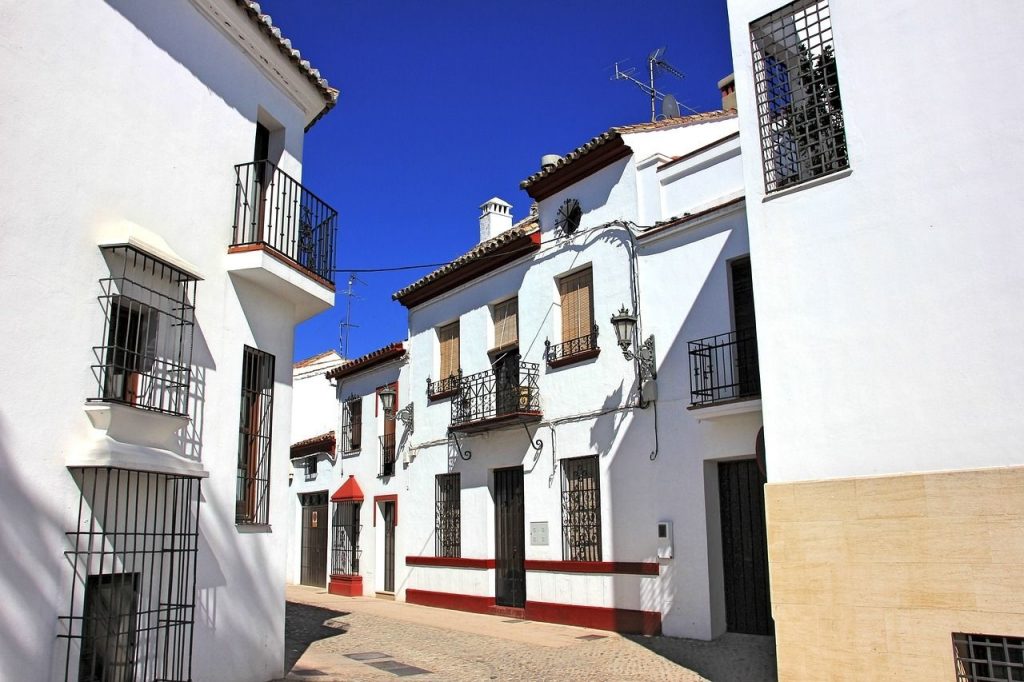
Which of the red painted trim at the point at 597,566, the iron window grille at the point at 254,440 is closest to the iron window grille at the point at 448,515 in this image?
the red painted trim at the point at 597,566

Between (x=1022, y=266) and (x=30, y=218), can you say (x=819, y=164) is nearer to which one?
(x=1022, y=266)

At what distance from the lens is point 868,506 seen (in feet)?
21.7

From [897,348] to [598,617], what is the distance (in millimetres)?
6557

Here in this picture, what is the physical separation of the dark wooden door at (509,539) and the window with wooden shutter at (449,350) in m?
2.49

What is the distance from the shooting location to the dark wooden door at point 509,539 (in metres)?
13.5

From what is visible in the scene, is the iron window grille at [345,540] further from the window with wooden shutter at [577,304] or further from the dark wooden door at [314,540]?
the window with wooden shutter at [577,304]

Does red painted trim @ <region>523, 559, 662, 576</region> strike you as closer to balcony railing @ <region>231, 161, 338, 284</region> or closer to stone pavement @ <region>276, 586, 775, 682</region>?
stone pavement @ <region>276, 586, 775, 682</region>

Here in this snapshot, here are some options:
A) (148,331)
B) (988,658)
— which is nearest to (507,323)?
(148,331)

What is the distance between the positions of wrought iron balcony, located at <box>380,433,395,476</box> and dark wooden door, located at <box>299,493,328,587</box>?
10.3 feet

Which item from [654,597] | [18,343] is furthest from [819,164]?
[18,343]

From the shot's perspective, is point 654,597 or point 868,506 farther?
point 654,597

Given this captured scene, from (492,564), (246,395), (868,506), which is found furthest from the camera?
(492,564)

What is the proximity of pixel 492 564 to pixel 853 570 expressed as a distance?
27.1 ft

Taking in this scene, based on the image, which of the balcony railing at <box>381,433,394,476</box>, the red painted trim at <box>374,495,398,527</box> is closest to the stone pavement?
the red painted trim at <box>374,495,398,527</box>
